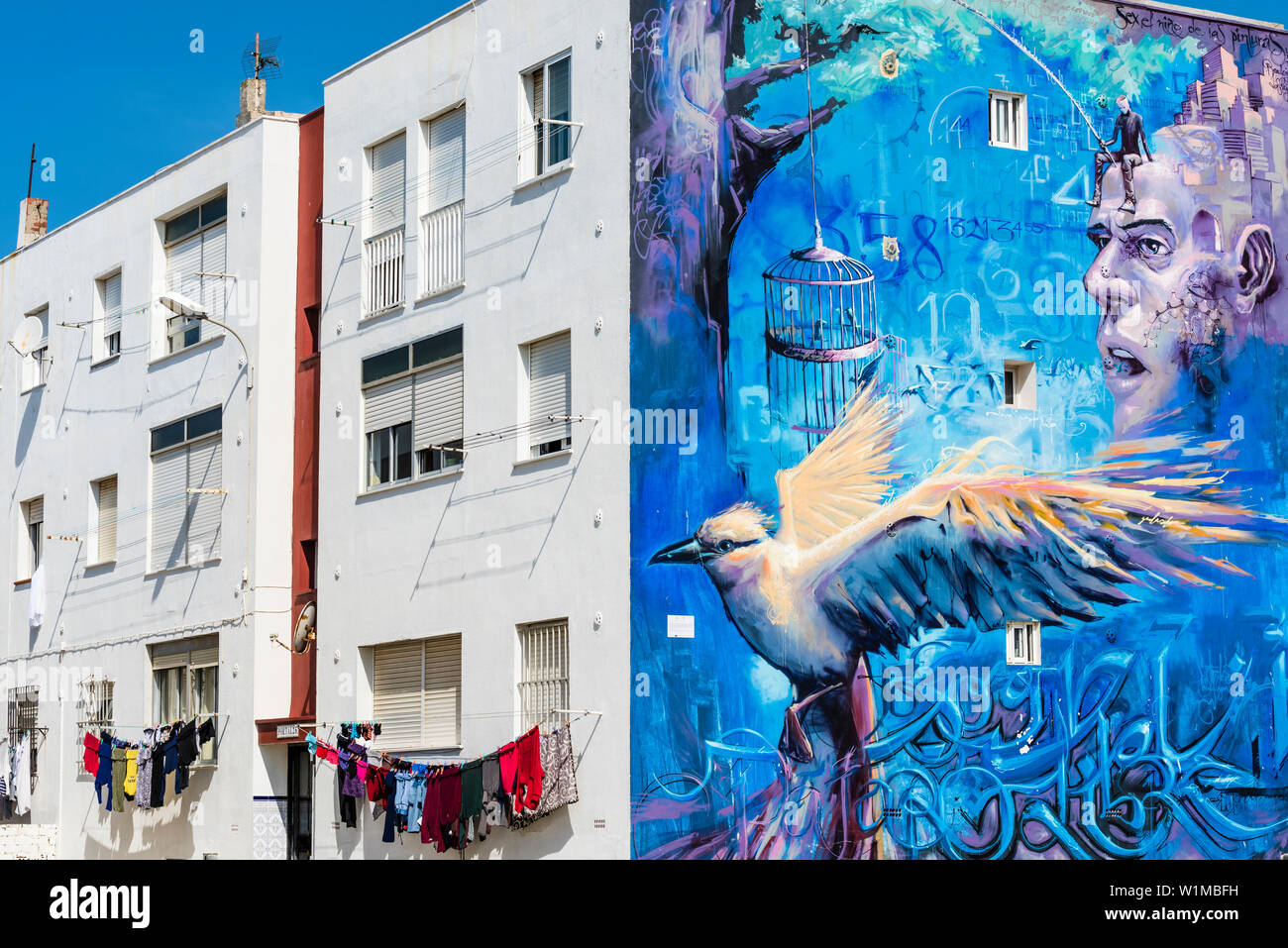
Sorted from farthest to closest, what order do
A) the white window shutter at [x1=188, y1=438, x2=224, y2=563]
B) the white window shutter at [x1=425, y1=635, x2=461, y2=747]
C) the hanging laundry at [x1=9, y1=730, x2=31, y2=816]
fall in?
the hanging laundry at [x1=9, y1=730, x2=31, y2=816] < the white window shutter at [x1=188, y1=438, x2=224, y2=563] < the white window shutter at [x1=425, y1=635, x2=461, y2=747]

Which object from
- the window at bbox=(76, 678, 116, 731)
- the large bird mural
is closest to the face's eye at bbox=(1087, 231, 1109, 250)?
the large bird mural

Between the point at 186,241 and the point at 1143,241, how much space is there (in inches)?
630

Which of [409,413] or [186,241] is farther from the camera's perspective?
[186,241]

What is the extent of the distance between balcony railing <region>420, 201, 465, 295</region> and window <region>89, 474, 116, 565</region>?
31.1 ft

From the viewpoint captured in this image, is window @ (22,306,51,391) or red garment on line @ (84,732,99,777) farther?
window @ (22,306,51,391)

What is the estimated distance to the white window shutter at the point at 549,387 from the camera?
23641mm

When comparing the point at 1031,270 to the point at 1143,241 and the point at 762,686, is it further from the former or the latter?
the point at 762,686

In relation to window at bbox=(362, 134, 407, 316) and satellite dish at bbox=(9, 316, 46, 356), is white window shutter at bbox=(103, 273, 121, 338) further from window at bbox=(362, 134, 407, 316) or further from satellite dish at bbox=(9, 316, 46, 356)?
window at bbox=(362, 134, 407, 316)

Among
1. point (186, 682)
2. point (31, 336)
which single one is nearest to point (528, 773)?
point (186, 682)

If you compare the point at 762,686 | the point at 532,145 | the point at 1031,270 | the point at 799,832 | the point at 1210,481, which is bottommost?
the point at 799,832

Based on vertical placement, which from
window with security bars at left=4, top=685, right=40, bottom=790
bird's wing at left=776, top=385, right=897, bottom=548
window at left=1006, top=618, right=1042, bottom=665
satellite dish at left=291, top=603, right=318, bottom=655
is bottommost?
window with security bars at left=4, top=685, right=40, bottom=790

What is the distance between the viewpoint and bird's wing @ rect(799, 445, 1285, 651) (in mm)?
22750
